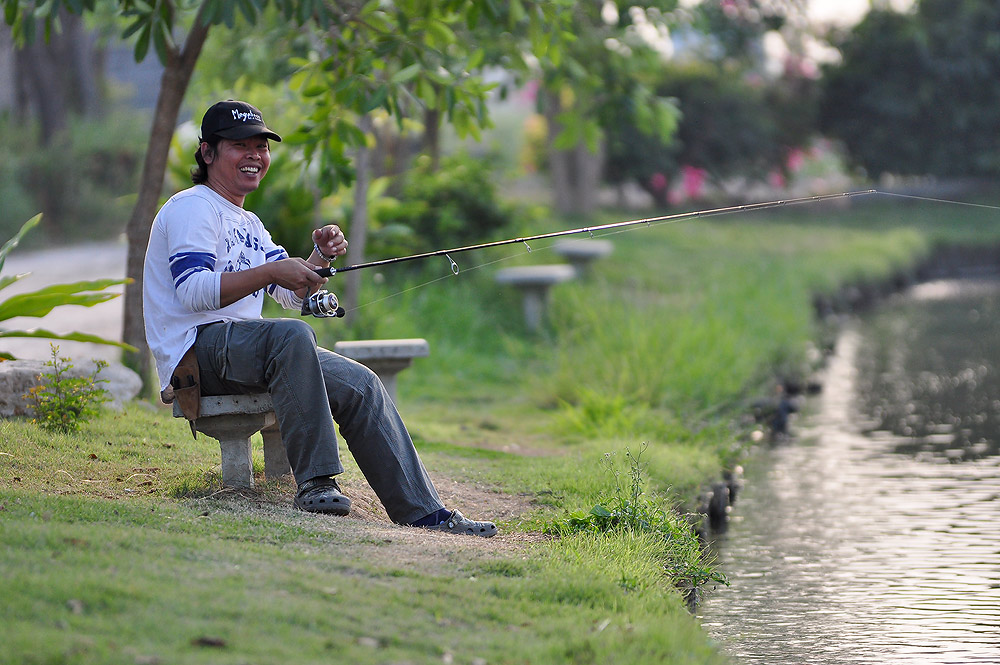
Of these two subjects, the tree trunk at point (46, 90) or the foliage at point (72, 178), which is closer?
the foliage at point (72, 178)

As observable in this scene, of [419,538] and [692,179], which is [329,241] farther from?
[692,179]

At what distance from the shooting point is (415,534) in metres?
4.56

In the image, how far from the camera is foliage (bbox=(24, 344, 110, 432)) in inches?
217

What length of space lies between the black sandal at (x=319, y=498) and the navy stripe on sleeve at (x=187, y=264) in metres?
0.84

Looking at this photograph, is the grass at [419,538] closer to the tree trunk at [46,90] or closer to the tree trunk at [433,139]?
the tree trunk at [433,139]

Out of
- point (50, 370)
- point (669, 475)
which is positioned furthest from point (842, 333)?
point (50, 370)

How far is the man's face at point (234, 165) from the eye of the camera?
4758 millimetres

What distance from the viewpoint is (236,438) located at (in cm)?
483

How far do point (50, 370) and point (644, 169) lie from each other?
19.1 meters

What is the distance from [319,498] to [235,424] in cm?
45

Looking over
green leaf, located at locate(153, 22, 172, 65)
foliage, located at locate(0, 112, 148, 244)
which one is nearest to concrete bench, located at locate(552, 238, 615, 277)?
foliage, located at locate(0, 112, 148, 244)

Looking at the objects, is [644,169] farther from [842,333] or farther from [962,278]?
[842,333]

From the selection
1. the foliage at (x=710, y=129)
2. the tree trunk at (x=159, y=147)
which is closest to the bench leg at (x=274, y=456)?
the tree trunk at (x=159, y=147)

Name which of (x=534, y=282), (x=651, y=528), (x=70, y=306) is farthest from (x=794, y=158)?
(x=651, y=528)
